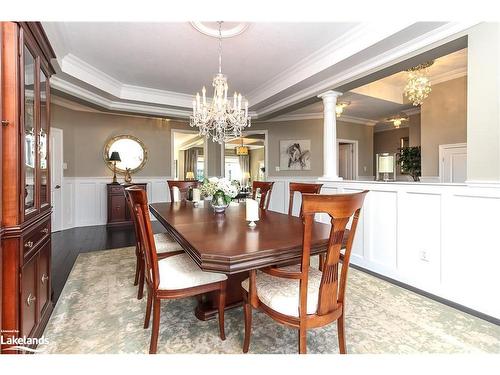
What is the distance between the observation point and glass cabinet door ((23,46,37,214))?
4.97 feet

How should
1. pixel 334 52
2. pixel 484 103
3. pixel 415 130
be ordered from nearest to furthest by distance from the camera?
pixel 484 103 → pixel 334 52 → pixel 415 130

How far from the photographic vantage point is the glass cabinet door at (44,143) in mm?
1874

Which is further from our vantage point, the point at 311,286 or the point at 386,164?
the point at 386,164

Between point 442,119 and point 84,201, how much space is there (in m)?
7.04

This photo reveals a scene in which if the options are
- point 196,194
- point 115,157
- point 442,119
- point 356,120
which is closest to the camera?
point 196,194

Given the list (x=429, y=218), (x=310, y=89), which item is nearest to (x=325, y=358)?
(x=429, y=218)

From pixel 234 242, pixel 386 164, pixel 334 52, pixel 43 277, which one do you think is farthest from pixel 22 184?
pixel 386 164

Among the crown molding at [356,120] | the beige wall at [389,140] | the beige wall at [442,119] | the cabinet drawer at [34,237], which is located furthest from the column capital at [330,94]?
the beige wall at [389,140]

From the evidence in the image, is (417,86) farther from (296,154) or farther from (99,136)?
(99,136)

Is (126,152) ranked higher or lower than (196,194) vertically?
higher

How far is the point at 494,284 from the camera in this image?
1.94 m

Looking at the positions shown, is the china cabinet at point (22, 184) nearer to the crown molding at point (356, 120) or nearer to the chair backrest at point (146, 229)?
the chair backrest at point (146, 229)

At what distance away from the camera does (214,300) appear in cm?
197

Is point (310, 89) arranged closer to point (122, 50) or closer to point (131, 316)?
point (122, 50)
